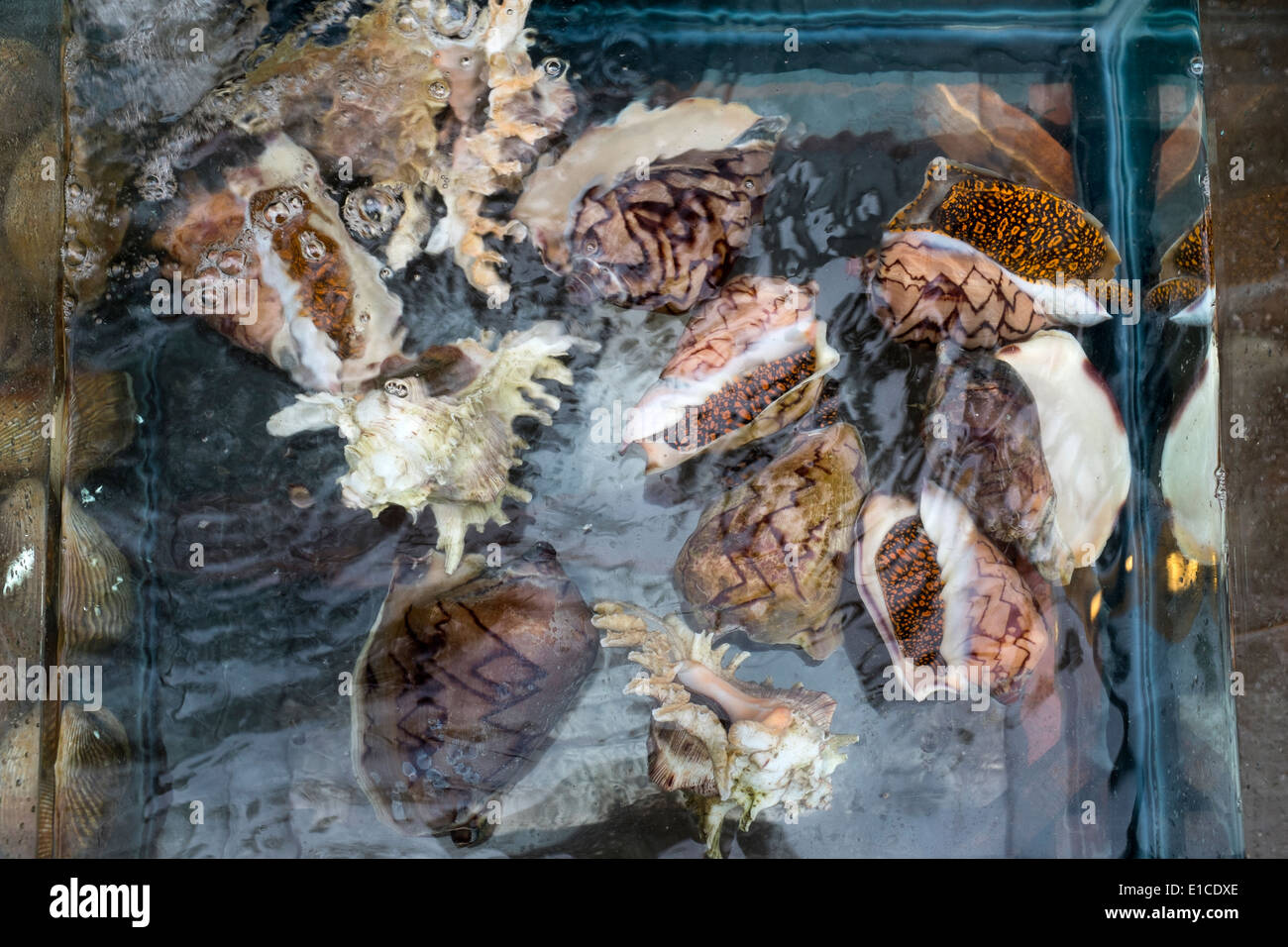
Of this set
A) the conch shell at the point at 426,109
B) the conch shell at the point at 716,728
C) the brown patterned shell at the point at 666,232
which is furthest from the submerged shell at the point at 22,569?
the brown patterned shell at the point at 666,232

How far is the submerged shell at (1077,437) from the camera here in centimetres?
283

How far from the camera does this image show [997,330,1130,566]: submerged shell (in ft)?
9.30

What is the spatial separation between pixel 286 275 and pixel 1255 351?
3318 millimetres

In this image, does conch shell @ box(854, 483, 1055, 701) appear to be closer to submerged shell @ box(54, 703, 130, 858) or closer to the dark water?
the dark water

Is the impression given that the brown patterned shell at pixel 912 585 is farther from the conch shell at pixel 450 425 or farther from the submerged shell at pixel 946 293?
the conch shell at pixel 450 425

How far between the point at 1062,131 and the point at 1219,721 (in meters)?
2.14

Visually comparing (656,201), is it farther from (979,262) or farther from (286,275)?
(286,275)

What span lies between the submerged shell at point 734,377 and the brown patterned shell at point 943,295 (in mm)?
283

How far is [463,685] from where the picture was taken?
261cm

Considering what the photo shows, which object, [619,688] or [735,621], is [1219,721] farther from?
[619,688]

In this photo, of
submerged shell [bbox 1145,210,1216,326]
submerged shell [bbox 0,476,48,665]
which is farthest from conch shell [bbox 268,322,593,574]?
submerged shell [bbox 1145,210,1216,326]

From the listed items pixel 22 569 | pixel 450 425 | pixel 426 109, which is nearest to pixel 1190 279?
pixel 450 425

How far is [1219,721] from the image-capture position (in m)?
2.85

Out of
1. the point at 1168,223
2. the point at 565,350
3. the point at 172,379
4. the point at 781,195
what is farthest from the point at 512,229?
the point at 1168,223
